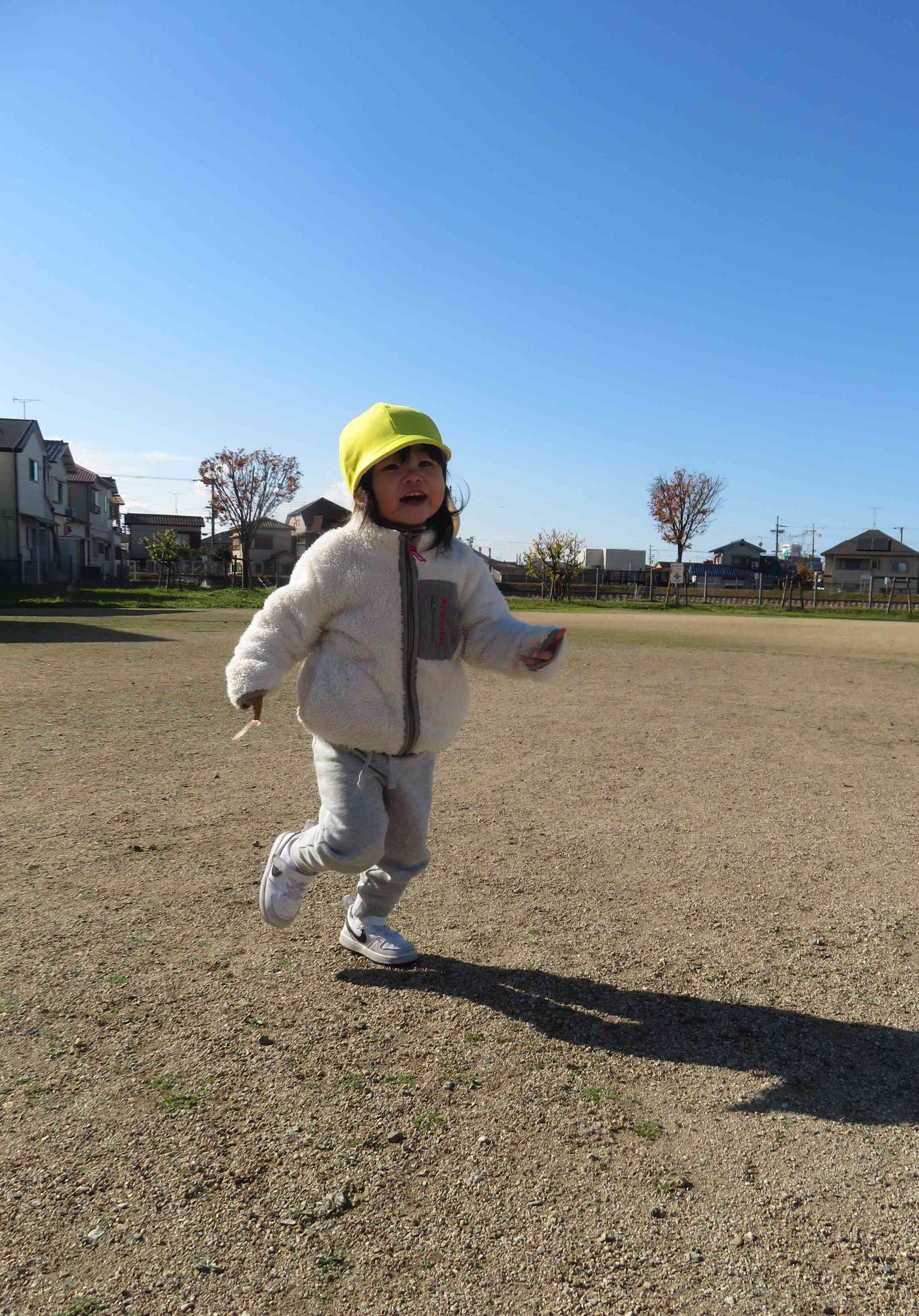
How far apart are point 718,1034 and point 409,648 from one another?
4.33ft

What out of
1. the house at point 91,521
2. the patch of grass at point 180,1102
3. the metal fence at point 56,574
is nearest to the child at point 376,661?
the patch of grass at point 180,1102

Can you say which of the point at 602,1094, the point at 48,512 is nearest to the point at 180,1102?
the point at 602,1094

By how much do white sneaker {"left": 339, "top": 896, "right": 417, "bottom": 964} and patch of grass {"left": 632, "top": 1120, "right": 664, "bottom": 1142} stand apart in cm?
93

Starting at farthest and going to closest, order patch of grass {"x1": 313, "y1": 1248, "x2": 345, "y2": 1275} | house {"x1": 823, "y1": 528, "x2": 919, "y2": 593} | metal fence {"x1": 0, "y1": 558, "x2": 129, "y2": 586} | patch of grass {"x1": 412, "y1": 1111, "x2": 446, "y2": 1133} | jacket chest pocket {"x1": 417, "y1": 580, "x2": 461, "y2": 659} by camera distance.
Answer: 1. house {"x1": 823, "y1": 528, "x2": 919, "y2": 593}
2. metal fence {"x1": 0, "y1": 558, "x2": 129, "y2": 586}
3. jacket chest pocket {"x1": 417, "y1": 580, "x2": 461, "y2": 659}
4. patch of grass {"x1": 412, "y1": 1111, "x2": 446, "y2": 1133}
5. patch of grass {"x1": 313, "y1": 1248, "x2": 345, "y2": 1275}

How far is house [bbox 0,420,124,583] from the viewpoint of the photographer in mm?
36875

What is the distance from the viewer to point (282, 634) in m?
2.72

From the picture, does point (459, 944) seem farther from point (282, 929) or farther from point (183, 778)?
point (183, 778)

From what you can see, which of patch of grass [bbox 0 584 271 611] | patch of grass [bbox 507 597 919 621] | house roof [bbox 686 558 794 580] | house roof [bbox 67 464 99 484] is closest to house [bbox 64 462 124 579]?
house roof [bbox 67 464 99 484]

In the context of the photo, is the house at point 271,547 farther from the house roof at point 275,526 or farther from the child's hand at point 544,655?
the child's hand at point 544,655

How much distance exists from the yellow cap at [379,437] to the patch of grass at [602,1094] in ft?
5.67

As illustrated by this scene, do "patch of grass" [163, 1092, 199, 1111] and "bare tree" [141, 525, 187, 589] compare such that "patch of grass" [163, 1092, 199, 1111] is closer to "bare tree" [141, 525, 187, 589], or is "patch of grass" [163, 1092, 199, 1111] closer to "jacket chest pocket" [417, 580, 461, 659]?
"jacket chest pocket" [417, 580, 461, 659]

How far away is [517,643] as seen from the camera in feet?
9.59

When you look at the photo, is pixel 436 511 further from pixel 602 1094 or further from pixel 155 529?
pixel 155 529

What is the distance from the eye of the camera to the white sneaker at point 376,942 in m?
2.79
